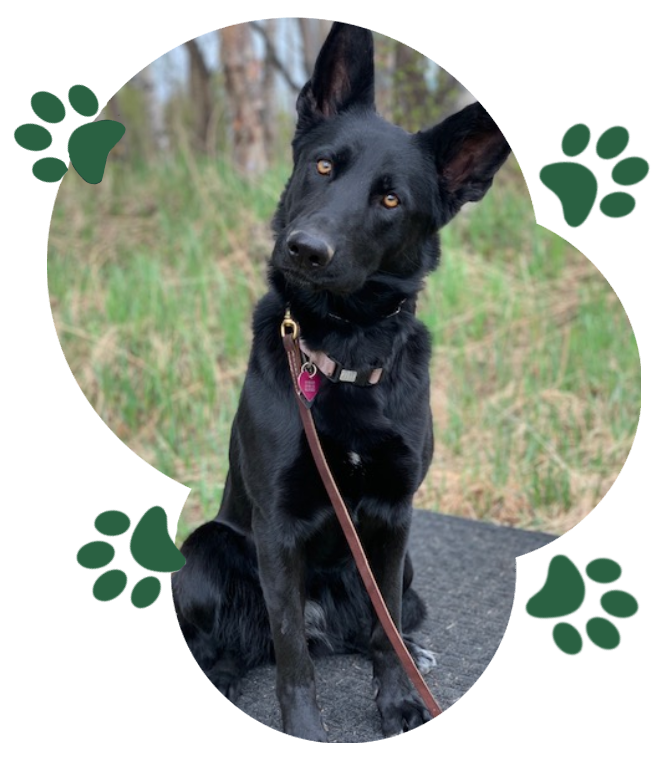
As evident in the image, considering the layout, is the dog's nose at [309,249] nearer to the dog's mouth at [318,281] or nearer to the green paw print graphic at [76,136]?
the dog's mouth at [318,281]

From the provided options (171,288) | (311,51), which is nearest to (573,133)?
(171,288)

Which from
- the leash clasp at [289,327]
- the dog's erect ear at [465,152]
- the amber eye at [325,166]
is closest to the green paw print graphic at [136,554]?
the leash clasp at [289,327]

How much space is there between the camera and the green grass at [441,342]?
357cm

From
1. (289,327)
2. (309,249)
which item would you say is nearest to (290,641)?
(289,327)

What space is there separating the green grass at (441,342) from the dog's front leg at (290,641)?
147cm

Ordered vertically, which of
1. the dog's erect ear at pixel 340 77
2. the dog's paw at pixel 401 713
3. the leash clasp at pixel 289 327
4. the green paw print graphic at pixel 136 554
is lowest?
the dog's paw at pixel 401 713

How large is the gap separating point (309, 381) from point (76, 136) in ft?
2.50

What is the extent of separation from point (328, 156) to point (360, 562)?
928 mm

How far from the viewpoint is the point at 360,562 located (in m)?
1.84

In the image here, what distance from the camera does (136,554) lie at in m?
1.88

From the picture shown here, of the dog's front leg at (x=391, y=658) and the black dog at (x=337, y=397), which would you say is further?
the dog's front leg at (x=391, y=658)

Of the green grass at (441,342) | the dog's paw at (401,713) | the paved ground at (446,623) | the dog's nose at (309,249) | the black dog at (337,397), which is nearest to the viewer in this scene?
the dog's nose at (309,249)

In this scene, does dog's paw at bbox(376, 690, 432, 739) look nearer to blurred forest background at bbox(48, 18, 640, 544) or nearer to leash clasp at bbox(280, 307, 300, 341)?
leash clasp at bbox(280, 307, 300, 341)

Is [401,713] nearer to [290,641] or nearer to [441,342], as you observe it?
[290,641]
